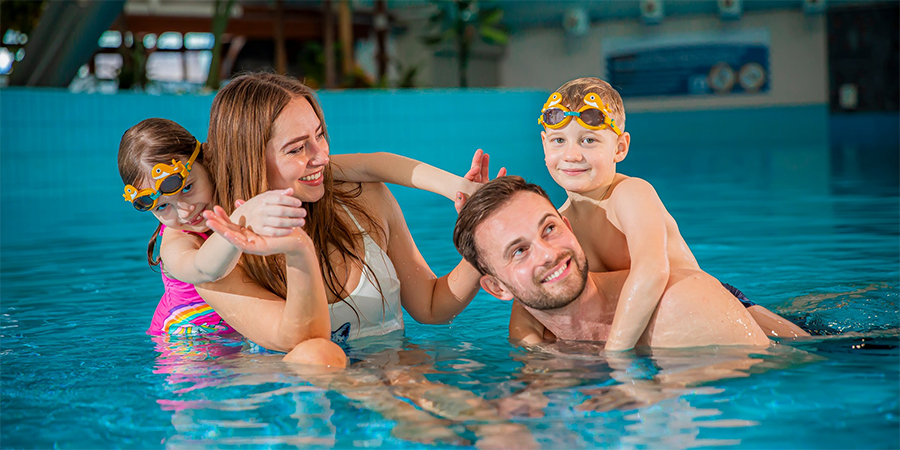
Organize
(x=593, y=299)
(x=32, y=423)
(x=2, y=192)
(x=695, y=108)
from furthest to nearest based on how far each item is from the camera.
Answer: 1. (x=695, y=108)
2. (x=2, y=192)
3. (x=593, y=299)
4. (x=32, y=423)

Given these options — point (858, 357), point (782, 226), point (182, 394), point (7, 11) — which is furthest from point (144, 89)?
point (858, 357)

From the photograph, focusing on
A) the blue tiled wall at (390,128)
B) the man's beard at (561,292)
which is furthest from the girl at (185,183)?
the blue tiled wall at (390,128)

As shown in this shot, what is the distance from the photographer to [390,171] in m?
3.27

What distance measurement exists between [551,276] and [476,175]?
1.98 feet

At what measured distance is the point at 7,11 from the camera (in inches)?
527

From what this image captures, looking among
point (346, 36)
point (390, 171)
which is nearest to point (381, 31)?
point (346, 36)

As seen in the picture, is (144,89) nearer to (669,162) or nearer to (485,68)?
(669,162)

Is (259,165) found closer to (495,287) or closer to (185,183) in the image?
(185,183)

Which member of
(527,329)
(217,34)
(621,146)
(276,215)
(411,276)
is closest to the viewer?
(276,215)

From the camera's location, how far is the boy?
2840 mm

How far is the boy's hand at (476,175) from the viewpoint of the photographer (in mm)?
3029

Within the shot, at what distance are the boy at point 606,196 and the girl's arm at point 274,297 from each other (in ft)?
3.29

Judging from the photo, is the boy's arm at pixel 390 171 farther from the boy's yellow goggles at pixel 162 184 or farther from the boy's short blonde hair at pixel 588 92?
the boy's yellow goggles at pixel 162 184

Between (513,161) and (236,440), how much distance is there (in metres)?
11.1
